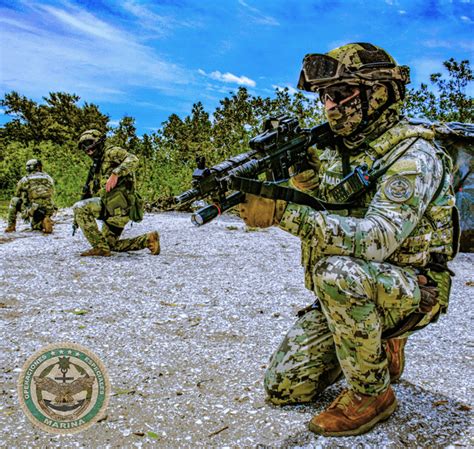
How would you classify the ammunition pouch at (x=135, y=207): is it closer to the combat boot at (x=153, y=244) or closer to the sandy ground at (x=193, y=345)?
the combat boot at (x=153, y=244)

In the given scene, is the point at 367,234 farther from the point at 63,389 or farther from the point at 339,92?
the point at 63,389

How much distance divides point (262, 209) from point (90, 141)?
215 inches

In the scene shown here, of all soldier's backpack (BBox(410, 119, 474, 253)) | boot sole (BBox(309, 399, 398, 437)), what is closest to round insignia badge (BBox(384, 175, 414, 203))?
boot sole (BBox(309, 399, 398, 437))

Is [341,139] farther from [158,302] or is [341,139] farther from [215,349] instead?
[158,302]

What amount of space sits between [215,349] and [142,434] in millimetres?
1333

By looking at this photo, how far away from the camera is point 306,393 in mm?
3041

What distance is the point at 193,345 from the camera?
4090 millimetres

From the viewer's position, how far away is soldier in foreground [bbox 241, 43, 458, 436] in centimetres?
250

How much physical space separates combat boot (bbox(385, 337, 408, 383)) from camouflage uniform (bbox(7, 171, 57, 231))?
8.65 metres

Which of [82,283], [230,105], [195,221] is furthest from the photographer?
[230,105]

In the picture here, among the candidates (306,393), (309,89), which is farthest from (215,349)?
(309,89)

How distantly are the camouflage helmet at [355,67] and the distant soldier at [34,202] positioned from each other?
28.0 ft

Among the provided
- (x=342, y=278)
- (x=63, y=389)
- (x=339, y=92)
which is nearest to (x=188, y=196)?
(x=342, y=278)

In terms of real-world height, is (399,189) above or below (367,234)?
above
